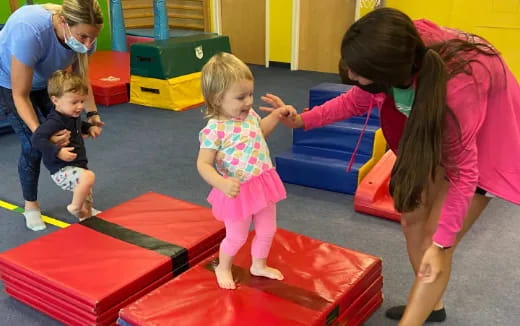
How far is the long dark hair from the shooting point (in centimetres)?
132

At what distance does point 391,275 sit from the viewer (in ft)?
7.82

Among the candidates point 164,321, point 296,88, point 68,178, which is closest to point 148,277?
point 164,321

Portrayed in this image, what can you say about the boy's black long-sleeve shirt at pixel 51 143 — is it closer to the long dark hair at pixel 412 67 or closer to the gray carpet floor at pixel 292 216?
the gray carpet floor at pixel 292 216

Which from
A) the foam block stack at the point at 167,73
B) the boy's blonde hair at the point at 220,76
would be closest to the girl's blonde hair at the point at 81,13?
the boy's blonde hair at the point at 220,76

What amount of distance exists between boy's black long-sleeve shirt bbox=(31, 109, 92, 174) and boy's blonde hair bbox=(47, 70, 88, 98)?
114 millimetres

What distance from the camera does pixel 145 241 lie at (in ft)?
7.23

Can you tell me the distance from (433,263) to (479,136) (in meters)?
0.41

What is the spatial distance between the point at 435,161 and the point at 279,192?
0.56 m

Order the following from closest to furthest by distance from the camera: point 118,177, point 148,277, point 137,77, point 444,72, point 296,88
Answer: point 444,72 < point 148,277 < point 118,177 < point 137,77 < point 296,88

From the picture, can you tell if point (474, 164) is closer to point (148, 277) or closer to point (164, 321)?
point (164, 321)

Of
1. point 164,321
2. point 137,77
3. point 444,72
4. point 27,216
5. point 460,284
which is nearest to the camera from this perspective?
point 444,72

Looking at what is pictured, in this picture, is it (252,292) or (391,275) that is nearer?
(252,292)

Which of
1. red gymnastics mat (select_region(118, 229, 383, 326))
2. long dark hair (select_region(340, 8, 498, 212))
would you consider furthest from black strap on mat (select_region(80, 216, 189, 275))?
long dark hair (select_region(340, 8, 498, 212))

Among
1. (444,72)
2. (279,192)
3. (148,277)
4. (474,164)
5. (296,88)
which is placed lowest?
(296,88)
